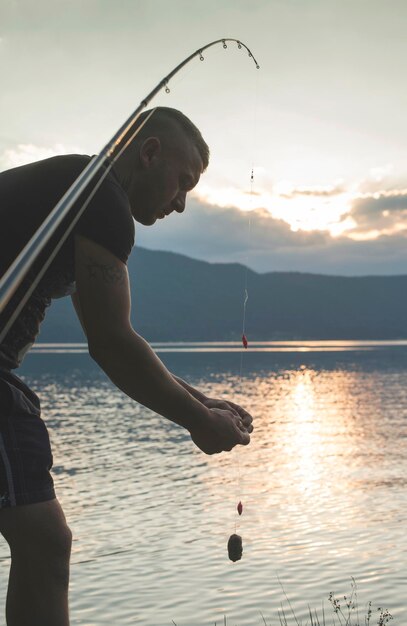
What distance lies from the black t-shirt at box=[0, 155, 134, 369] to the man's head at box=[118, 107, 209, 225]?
24 cm

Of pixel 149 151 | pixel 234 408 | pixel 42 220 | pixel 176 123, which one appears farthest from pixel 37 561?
pixel 176 123

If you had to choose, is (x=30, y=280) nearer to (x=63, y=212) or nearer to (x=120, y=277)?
(x=120, y=277)

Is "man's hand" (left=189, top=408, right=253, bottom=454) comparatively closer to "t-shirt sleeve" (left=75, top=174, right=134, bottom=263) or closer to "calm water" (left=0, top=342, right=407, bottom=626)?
"t-shirt sleeve" (left=75, top=174, right=134, bottom=263)

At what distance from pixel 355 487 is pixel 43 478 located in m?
26.5

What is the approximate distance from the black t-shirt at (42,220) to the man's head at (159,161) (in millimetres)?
243

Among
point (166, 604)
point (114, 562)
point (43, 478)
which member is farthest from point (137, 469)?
point (43, 478)

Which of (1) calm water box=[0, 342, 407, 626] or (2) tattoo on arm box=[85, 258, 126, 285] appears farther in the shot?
(1) calm water box=[0, 342, 407, 626]

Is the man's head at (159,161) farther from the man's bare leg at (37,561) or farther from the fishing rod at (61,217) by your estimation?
the man's bare leg at (37,561)

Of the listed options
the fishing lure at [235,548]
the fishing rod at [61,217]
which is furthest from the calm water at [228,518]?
the fishing rod at [61,217]

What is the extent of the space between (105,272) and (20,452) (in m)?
0.82

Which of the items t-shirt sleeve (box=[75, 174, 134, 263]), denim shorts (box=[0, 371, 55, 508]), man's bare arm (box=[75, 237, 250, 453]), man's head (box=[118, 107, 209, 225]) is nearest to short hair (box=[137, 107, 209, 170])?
man's head (box=[118, 107, 209, 225])

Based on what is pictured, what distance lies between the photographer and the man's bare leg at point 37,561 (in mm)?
3527

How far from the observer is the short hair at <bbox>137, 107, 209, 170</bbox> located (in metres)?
3.88

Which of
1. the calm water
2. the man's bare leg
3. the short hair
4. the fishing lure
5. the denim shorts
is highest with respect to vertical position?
the short hair
